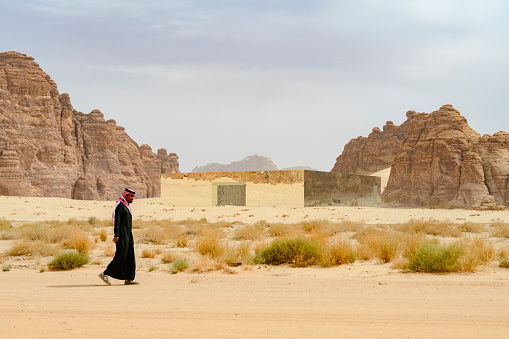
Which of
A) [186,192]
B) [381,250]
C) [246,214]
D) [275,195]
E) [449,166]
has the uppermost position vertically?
[449,166]

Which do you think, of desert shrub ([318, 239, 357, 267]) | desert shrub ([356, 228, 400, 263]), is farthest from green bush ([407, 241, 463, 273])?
desert shrub ([318, 239, 357, 267])

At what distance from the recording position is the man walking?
8.12 meters

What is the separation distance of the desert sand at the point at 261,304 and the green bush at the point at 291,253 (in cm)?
39

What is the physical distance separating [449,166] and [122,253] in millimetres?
61261

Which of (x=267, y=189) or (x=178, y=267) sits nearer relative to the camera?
(x=178, y=267)

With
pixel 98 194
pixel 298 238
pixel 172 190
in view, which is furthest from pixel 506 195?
pixel 98 194

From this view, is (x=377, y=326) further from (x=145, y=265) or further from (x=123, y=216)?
(x=145, y=265)

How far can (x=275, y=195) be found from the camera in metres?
35.8

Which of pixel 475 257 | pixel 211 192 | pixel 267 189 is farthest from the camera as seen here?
pixel 211 192

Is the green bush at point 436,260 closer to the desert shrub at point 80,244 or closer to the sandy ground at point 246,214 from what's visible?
the desert shrub at point 80,244

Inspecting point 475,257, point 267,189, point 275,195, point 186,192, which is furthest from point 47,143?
point 475,257

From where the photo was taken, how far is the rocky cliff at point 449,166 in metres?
57.3

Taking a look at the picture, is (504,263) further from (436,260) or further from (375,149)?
(375,149)

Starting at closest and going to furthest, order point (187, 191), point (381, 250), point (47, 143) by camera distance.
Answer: point (381, 250) < point (187, 191) < point (47, 143)
